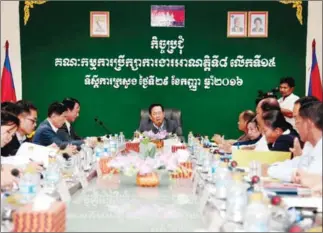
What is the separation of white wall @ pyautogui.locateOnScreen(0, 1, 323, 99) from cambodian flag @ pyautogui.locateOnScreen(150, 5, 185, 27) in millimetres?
1753

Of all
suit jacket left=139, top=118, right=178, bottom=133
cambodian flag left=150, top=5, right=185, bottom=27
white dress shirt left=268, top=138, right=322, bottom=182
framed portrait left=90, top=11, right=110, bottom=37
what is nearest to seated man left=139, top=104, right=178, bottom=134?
suit jacket left=139, top=118, right=178, bottom=133

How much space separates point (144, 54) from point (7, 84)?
6.26 ft

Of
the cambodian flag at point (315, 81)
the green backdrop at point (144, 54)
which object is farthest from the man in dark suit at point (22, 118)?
the cambodian flag at point (315, 81)

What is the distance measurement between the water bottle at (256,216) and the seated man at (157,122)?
182 inches

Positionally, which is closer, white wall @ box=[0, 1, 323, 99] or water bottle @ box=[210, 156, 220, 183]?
water bottle @ box=[210, 156, 220, 183]

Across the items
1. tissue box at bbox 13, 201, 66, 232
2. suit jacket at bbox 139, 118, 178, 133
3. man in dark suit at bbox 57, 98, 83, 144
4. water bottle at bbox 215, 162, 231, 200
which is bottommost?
suit jacket at bbox 139, 118, 178, 133

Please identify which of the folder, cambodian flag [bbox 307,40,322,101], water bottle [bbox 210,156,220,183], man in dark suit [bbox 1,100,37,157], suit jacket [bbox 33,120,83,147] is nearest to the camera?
water bottle [bbox 210,156,220,183]

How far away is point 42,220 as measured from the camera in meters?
1.68

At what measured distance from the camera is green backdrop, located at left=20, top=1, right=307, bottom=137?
7.68 metres

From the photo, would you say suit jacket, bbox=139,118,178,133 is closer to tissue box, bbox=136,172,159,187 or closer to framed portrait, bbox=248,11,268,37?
framed portrait, bbox=248,11,268,37

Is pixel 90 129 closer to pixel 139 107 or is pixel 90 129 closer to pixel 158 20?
pixel 139 107

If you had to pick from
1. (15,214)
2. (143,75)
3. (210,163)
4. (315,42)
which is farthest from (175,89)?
(15,214)

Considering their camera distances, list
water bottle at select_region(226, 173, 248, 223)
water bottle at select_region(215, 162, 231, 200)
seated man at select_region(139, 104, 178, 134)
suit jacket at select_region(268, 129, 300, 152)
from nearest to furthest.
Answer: water bottle at select_region(226, 173, 248, 223), water bottle at select_region(215, 162, 231, 200), suit jacket at select_region(268, 129, 300, 152), seated man at select_region(139, 104, 178, 134)

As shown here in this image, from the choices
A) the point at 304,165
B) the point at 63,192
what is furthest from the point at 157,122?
the point at 63,192
